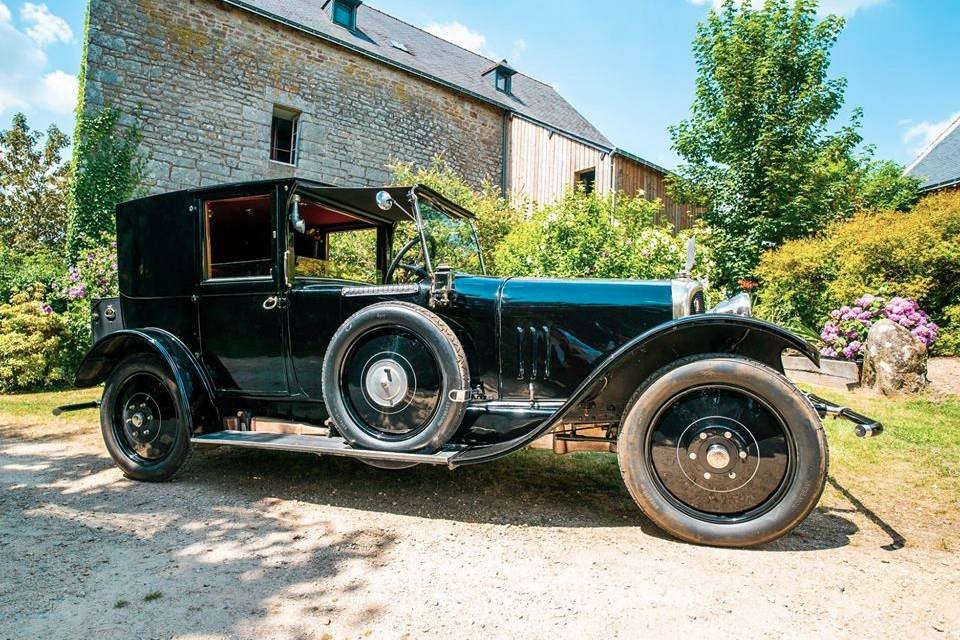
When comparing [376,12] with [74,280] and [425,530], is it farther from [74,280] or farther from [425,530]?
[425,530]

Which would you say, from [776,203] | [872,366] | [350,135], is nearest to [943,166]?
[776,203]

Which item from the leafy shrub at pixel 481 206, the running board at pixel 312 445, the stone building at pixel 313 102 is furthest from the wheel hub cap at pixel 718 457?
the stone building at pixel 313 102

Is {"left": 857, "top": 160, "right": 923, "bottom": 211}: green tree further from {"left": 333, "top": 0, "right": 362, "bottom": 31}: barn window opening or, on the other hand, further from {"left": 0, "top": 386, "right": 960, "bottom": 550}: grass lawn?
{"left": 333, "top": 0, "right": 362, "bottom": 31}: barn window opening

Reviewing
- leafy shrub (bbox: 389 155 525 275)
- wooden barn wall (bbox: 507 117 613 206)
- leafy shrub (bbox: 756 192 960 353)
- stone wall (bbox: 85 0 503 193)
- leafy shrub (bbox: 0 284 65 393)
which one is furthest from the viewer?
wooden barn wall (bbox: 507 117 613 206)

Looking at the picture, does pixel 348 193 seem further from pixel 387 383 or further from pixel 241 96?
pixel 241 96

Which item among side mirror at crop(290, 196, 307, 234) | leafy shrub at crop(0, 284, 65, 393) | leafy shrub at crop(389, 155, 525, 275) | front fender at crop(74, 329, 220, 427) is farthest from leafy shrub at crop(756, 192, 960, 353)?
leafy shrub at crop(0, 284, 65, 393)

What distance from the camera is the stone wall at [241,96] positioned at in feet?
35.7

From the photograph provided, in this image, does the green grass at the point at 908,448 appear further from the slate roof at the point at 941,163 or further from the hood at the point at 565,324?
the slate roof at the point at 941,163

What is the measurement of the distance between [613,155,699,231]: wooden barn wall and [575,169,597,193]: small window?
0.74 metres

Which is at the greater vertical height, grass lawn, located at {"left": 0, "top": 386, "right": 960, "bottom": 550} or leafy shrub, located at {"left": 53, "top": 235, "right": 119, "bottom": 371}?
leafy shrub, located at {"left": 53, "top": 235, "right": 119, "bottom": 371}

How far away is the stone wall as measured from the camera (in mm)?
10867

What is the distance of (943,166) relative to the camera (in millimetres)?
16812

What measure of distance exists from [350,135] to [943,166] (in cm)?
1821

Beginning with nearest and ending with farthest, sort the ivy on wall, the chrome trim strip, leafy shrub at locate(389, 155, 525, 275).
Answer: the chrome trim strip < the ivy on wall < leafy shrub at locate(389, 155, 525, 275)
